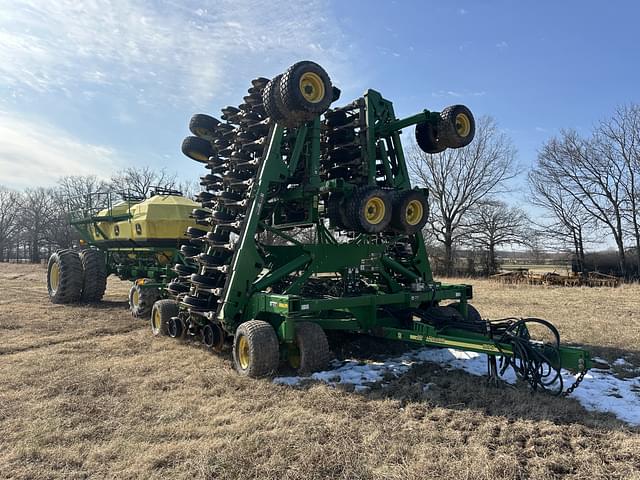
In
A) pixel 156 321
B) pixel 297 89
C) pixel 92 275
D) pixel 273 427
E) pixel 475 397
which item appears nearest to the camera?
pixel 273 427

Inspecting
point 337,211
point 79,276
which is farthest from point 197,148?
point 79,276

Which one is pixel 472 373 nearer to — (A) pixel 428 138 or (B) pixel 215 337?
(B) pixel 215 337

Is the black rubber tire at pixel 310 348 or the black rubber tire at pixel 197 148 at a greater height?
the black rubber tire at pixel 197 148

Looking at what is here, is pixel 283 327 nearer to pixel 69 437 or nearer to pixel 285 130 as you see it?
pixel 69 437

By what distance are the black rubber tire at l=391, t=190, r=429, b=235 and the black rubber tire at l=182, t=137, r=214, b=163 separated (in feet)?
14.2

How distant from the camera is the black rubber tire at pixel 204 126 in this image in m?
9.09

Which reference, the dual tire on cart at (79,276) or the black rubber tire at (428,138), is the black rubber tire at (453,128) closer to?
the black rubber tire at (428,138)

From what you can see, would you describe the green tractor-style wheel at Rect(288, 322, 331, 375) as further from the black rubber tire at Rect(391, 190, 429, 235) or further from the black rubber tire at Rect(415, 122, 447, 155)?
the black rubber tire at Rect(415, 122, 447, 155)

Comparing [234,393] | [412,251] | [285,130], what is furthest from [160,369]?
[412,251]

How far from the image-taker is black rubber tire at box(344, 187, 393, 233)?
6121 millimetres

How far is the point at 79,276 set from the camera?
490 inches

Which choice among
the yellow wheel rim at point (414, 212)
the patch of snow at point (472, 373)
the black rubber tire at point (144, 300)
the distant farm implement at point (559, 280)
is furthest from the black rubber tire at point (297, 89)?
the distant farm implement at point (559, 280)

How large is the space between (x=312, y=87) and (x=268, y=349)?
344 cm

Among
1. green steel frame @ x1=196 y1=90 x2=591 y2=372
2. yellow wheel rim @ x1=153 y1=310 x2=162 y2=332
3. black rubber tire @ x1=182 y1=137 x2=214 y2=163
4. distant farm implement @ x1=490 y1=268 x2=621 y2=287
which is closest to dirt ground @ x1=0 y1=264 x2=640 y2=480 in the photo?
green steel frame @ x1=196 y1=90 x2=591 y2=372
